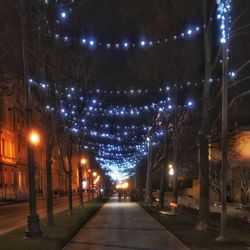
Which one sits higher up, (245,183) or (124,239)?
(124,239)

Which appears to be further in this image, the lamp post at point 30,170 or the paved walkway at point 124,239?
the lamp post at point 30,170

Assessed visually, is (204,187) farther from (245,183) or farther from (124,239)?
(245,183)

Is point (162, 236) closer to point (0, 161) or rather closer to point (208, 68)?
point (208, 68)

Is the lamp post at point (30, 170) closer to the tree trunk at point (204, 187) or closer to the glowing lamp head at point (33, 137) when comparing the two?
the glowing lamp head at point (33, 137)

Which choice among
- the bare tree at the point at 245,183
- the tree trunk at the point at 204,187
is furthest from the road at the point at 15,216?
the bare tree at the point at 245,183

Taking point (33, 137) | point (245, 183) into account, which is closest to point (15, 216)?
point (33, 137)

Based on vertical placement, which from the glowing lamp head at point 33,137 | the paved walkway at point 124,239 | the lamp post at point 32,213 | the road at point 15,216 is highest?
the glowing lamp head at point 33,137

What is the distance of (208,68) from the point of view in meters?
17.7

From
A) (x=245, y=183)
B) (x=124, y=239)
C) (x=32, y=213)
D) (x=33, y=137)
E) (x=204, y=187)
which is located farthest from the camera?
(x=245, y=183)

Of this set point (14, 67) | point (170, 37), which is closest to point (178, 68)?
point (170, 37)

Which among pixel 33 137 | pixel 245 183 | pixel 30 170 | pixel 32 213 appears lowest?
pixel 245 183

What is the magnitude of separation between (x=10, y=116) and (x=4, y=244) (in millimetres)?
57206

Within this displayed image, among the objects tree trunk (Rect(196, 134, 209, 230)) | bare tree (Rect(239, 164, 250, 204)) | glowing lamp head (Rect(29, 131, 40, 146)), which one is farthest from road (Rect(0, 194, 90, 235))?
bare tree (Rect(239, 164, 250, 204))

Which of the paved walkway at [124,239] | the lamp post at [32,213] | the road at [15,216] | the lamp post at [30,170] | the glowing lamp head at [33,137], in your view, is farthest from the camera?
the road at [15,216]
